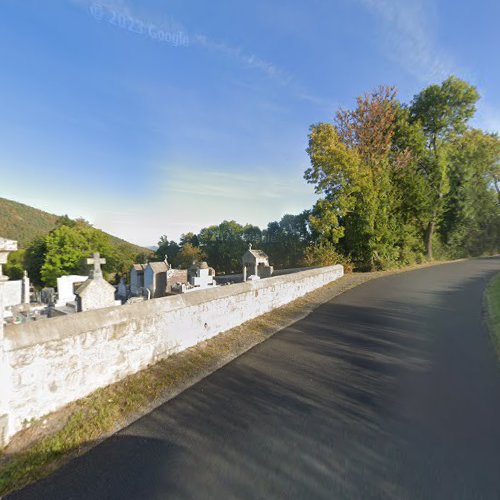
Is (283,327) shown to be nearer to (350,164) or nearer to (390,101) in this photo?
(350,164)

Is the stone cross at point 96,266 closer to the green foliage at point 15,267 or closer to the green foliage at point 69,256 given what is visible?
the green foliage at point 69,256

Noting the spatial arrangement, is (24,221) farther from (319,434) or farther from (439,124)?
(319,434)

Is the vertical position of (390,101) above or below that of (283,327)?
above

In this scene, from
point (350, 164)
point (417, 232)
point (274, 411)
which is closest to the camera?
point (274, 411)

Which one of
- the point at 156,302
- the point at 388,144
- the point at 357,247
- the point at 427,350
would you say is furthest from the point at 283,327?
the point at 388,144

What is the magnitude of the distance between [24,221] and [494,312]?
104624mm

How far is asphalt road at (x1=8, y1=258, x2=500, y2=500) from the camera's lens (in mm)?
2305

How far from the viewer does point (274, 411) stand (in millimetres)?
3404

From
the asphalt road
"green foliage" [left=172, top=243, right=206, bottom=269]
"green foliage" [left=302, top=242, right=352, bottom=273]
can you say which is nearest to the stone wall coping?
the asphalt road

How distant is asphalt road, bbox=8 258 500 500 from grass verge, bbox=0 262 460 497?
0.18 meters

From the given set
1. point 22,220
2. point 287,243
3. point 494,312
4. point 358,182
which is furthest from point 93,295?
point 22,220

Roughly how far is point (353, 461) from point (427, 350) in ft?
11.9

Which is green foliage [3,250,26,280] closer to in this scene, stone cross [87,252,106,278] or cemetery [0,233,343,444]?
stone cross [87,252,106,278]

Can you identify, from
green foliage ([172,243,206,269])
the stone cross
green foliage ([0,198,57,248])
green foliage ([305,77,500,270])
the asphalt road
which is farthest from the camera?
green foliage ([0,198,57,248])
